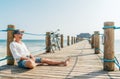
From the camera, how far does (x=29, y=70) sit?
5180 millimetres

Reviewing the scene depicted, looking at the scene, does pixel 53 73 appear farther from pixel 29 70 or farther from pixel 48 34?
pixel 48 34

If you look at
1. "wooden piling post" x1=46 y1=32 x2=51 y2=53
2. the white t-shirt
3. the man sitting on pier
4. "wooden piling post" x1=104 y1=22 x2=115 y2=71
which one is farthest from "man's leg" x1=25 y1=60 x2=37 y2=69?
"wooden piling post" x1=46 y1=32 x2=51 y2=53

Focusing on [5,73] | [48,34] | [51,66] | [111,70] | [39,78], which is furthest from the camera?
[48,34]

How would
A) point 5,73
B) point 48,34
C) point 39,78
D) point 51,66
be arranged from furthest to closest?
1. point 48,34
2. point 51,66
3. point 5,73
4. point 39,78

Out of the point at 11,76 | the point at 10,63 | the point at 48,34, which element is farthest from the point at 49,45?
the point at 11,76

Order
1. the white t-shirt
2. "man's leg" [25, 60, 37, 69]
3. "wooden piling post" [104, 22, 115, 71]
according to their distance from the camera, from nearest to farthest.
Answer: "wooden piling post" [104, 22, 115, 71] < "man's leg" [25, 60, 37, 69] < the white t-shirt

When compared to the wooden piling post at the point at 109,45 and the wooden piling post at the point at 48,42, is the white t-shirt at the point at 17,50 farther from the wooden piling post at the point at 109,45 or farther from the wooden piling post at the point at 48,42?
the wooden piling post at the point at 48,42

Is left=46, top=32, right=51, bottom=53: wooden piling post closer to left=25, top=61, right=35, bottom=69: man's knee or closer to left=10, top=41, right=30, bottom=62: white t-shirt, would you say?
left=10, top=41, right=30, bottom=62: white t-shirt

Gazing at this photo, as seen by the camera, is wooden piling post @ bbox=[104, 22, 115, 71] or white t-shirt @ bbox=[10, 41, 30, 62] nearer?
wooden piling post @ bbox=[104, 22, 115, 71]

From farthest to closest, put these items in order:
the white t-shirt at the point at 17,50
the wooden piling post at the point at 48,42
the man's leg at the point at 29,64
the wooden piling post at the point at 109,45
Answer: the wooden piling post at the point at 48,42, the white t-shirt at the point at 17,50, the man's leg at the point at 29,64, the wooden piling post at the point at 109,45

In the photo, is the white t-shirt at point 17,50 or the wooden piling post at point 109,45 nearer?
the wooden piling post at point 109,45

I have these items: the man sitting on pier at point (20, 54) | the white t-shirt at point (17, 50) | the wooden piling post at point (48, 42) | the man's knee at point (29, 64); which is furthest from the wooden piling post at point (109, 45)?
the wooden piling post at point (48, 42)

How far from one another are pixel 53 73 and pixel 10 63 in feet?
5.49

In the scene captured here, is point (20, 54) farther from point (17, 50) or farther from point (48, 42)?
point (48, 42)
